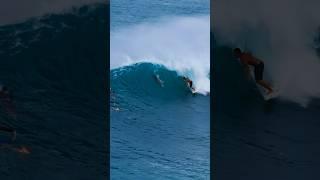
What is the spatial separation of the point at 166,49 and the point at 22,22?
48.4 inches

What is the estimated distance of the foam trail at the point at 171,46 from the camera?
466 centimetres

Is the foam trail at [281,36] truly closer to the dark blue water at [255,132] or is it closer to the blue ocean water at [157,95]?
the dark blue water at [255,132]

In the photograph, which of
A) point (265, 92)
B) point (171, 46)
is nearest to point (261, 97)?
point (265, 92)

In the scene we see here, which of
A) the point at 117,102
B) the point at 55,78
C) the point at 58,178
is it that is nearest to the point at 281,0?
the point at 117,102

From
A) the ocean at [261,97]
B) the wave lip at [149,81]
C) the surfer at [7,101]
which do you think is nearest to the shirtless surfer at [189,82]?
the wave lip at [149,81]

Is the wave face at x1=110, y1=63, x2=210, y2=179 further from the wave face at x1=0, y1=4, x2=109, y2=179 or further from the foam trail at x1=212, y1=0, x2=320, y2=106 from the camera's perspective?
the foam trail at x1=212, y1=0, x2=320, y2=106

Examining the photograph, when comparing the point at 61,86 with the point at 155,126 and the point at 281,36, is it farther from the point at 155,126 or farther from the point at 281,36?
the point at 281,36

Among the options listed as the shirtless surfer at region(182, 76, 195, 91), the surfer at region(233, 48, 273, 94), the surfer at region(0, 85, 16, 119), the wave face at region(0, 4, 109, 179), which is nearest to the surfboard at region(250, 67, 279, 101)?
the surfer at region(233, 48, 273, 94)

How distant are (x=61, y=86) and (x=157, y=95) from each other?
2.73 feet

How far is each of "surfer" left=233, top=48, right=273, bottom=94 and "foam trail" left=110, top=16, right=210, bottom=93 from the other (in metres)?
0.28

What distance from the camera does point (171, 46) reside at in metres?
4.74

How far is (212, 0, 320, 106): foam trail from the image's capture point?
438cm

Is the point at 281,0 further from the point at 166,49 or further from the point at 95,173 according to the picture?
the point at 95,173

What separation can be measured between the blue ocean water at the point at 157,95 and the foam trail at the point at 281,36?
0.31 m
